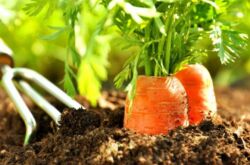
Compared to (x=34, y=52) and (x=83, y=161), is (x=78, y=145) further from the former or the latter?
(x=34, y=52)

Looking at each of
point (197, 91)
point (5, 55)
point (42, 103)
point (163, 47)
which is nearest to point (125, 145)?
point (163, 47)

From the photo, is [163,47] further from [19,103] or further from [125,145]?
[19,103]

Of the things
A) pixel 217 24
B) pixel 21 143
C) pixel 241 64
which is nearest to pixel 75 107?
pixel 21 143

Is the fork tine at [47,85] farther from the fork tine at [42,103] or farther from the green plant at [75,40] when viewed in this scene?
the green plant at [75,40]

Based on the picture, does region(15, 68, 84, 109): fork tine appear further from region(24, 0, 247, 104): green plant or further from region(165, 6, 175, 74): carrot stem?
region(165, 6, 175, 74): carrot stem

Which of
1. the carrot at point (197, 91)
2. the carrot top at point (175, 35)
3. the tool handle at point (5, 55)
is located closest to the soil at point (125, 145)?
the carrot at point (197, 91)

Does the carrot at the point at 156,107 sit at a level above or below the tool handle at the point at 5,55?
below
